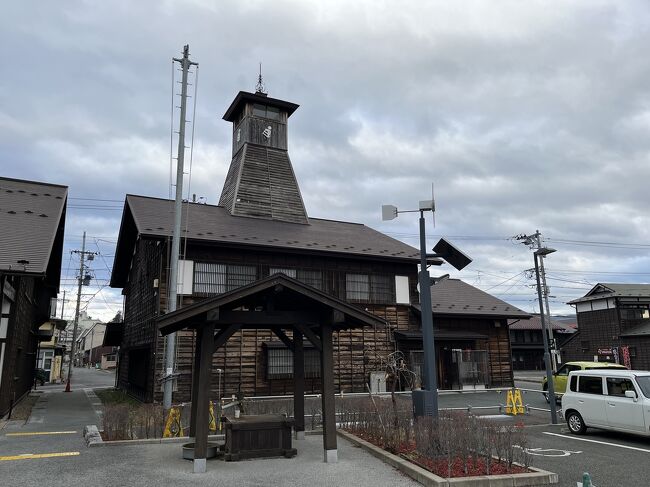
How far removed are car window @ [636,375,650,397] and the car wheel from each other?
181 cm

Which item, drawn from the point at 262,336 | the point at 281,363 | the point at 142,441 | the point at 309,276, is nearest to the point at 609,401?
the point at 142,441

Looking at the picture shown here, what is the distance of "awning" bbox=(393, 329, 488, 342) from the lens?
75.5ft

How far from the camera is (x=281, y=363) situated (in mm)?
20844

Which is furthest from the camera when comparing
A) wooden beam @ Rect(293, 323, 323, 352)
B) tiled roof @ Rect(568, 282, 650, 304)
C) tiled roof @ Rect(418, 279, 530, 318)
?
tiled roof @ Rect(568, 282, 650, 304)

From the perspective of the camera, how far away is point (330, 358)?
8.91m

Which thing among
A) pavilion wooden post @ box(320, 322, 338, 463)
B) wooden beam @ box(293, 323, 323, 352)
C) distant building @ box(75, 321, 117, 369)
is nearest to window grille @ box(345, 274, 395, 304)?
wooden beam @ box(293, 323, 323, 352)

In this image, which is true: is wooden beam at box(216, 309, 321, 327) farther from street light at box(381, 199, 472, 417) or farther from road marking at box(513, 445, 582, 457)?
road marking at box(513, 445, 582, 457)

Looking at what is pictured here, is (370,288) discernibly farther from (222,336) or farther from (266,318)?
(222,336)

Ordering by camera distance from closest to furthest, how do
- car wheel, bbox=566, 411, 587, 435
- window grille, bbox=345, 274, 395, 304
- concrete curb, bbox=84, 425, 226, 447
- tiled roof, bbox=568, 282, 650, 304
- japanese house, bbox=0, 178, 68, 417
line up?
concrete curb, bbox=84, 425, 226, 447, car wheel, bbox=566, 411, 587, 435, japanese house, bbox=0, 178, 68, 417, window grille, bbox=345, 274, 395, 304, tiled roof, bbox=568, 282, 650, 304

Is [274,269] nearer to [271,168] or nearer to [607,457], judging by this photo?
[271,168]

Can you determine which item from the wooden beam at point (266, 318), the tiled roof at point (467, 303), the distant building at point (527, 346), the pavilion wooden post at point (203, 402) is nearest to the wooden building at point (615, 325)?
the distant building at point (527, 346)

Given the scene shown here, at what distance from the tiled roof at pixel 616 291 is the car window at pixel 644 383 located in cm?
3179

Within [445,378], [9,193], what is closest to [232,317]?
[9,193]

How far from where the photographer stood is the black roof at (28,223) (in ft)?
41.1
